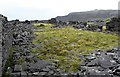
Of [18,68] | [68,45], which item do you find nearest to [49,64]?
[18,68]

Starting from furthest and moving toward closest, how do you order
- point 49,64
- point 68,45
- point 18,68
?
point 68,45, point 49,64, point 18,68

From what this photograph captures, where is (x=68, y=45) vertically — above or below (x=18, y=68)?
above

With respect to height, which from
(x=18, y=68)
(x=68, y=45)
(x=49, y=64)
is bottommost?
(x=49, y=64)

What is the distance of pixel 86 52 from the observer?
20.8m

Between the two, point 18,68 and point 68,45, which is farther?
point 68,45

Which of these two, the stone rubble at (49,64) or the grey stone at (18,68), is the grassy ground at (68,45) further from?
the grey stone at (18,68)

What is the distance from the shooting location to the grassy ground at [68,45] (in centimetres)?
1855

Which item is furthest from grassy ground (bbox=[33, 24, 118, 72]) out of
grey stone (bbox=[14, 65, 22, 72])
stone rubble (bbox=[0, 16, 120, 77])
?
grey stone (bbox=[14, 65, 22, 72])

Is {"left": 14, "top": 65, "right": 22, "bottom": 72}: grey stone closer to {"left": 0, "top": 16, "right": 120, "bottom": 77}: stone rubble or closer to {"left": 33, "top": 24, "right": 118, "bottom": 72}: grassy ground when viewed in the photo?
{"left": 0, "top": 16, "right": 120, "bottom": 77}: stone rubble

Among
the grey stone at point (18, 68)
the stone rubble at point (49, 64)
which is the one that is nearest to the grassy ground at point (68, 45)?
the stone rubble at point (49, 64)

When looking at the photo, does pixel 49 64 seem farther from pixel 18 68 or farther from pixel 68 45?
pixel 68 45

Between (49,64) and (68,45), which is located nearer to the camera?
(49,64)

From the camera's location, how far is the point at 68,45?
900 inches

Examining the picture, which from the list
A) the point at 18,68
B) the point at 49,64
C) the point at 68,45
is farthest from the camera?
the point at 68,45
